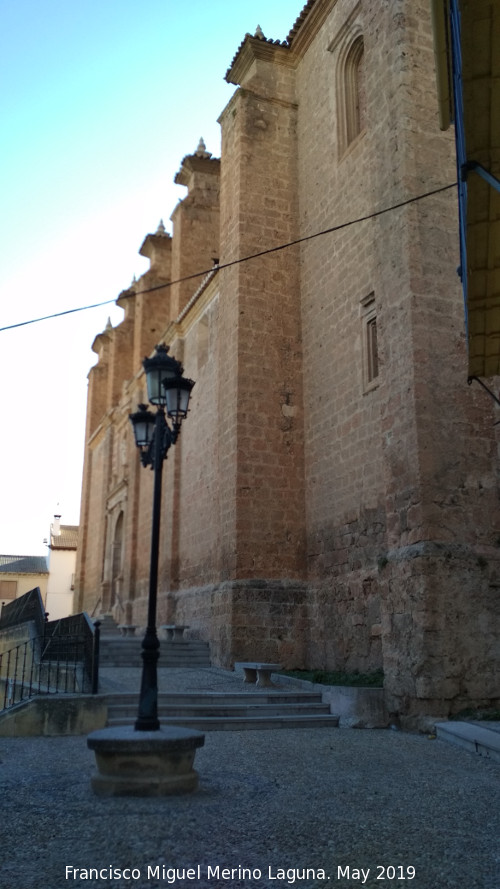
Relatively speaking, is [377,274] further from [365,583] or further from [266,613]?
[266,613]

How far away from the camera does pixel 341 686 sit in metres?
8.59

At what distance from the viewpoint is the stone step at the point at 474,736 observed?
20.2ft

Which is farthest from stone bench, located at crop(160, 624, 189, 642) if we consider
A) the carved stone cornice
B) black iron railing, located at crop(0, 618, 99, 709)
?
the carved stone cornice

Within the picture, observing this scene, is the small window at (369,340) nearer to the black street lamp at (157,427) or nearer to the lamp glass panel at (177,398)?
the black street lamp at (157,427)

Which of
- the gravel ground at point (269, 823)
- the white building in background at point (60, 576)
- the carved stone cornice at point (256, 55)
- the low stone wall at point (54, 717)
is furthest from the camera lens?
the white building in background at point (60, 576)

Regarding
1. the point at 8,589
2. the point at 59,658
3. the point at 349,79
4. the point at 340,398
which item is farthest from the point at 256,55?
the point at 8,589

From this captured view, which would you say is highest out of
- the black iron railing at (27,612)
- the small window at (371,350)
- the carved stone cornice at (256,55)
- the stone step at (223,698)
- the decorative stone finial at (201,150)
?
the decorative stone finial at (201,150)

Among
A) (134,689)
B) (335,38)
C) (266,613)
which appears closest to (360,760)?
(134,689)

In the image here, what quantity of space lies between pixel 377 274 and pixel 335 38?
5.82 m

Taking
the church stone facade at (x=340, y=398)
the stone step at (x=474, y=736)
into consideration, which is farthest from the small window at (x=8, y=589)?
the stone step at (x=474, y=736)

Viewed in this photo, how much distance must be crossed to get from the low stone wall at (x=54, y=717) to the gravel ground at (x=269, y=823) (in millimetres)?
1052

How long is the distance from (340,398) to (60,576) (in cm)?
3603

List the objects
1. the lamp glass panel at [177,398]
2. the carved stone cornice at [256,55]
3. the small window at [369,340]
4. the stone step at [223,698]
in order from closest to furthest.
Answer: the lamp glass panel at [177,398] < the stone step at [223,698] < the small window at [369,340] < the carved stone cornice at [256,55]

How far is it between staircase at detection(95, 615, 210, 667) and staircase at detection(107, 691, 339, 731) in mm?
3835
